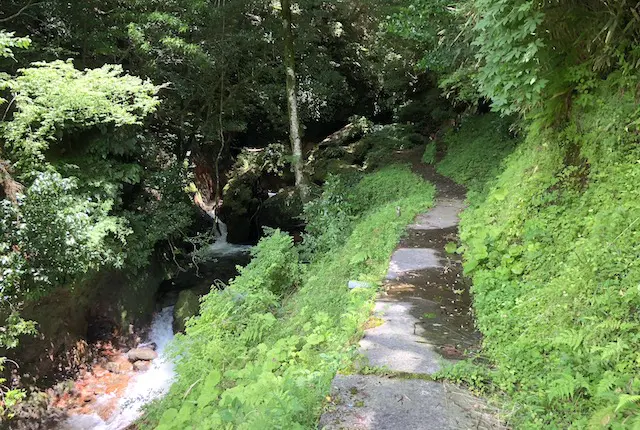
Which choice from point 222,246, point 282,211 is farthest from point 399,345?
point 222,246

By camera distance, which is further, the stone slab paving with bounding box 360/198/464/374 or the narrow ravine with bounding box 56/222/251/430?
the narrow ravine with bounding box 56/222/251/430

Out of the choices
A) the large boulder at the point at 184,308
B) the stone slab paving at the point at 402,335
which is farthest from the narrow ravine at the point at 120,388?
the stone slab paving at the point at 402,335

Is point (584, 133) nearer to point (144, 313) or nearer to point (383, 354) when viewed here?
point (383, 354)

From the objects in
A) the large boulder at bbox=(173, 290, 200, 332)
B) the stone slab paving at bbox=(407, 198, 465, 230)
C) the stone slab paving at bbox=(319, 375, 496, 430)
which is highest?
the stone slab paving at bbox=(407, 198, 465, 230)

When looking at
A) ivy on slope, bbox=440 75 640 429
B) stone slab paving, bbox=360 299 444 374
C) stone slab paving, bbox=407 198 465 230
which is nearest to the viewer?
ivy on slope, bbox=440 75 640 429

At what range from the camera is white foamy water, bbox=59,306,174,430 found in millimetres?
7605

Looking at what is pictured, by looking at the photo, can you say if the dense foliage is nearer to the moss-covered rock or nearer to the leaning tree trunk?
the leaning tree trunk

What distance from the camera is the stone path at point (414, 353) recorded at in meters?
2.74

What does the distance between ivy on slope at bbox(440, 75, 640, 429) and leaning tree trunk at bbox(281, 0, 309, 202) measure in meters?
6.77

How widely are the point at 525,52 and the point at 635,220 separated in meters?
1.86

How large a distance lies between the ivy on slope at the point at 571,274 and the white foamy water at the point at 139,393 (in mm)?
5200

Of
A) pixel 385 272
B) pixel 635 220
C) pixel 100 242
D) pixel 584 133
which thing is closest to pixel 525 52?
pixel 584 133

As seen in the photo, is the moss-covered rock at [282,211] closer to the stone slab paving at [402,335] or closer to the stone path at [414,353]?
the stone path at [414,353]

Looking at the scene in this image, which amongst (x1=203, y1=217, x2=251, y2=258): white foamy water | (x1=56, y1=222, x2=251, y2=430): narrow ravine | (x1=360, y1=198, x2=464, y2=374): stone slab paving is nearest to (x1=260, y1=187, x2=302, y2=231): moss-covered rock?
(x1=203, y1=217, x2=251, y2=258): white foamy water
